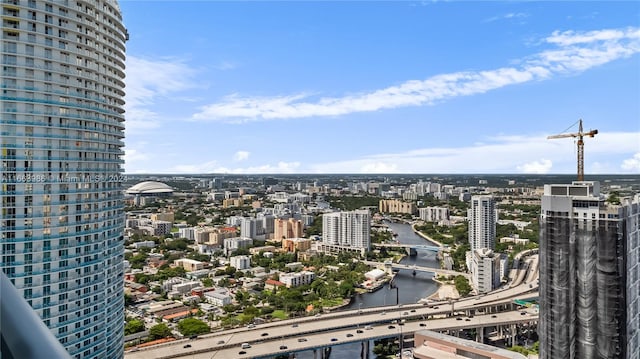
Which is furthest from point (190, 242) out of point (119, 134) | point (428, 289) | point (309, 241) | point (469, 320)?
point (119, 134)

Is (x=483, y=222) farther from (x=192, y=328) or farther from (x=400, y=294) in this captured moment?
(x=192, y=328)

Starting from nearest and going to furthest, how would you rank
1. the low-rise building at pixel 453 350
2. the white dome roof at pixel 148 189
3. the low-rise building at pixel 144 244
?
the low-rise building at pixel 453 350 → the low-rise building at pixel 144 244 → the white dome roof at pixel 148 189

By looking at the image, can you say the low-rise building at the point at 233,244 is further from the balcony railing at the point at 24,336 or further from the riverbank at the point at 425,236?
the balcony railing at the point at 24,336

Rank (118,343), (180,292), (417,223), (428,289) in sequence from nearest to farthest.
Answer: (118,343)
(180,292)
(428,289)
(417,223)

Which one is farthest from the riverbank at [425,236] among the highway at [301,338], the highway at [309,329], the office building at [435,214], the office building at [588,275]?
the office building at [588,275]

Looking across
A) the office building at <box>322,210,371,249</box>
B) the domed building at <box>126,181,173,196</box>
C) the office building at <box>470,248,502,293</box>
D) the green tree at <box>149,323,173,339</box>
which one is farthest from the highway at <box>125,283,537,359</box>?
the domed building at <box>126,181,173,196</box>

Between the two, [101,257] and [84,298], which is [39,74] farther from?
[84,298]
